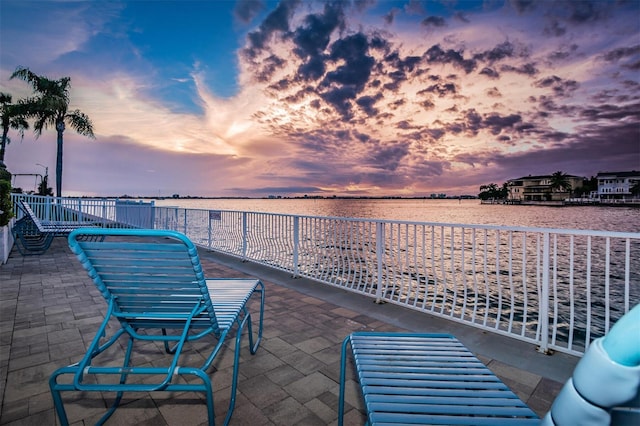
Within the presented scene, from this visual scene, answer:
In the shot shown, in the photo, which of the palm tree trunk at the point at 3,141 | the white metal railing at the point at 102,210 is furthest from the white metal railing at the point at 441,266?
the palm tree trunk at the point at 3,141

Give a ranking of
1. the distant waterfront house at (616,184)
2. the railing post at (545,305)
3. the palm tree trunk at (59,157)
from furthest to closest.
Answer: the distant waterfront house at (616,184)
the palm tree trunk at (59,157)
the railing post at (545,305)

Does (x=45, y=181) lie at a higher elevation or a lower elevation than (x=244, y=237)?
higher

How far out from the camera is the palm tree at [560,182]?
366 feet

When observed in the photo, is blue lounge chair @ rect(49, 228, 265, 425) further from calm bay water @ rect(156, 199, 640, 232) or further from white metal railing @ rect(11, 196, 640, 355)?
calm bay water @ rect(156, 199, 640, 232)

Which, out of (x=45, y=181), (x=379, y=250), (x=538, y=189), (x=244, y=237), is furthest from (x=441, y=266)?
(x=538, y=189)

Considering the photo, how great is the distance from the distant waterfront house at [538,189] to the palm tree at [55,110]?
13954 cm

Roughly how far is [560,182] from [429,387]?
14137 cm

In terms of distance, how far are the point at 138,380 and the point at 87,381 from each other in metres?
0.41

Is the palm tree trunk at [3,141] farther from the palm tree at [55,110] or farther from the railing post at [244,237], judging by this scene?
the railing post at [244,237]

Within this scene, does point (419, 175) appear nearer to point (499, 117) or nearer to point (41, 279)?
point (499, 117)

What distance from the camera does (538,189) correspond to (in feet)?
396

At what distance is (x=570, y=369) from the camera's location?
2730 mm

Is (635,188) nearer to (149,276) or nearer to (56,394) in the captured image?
(149,276)

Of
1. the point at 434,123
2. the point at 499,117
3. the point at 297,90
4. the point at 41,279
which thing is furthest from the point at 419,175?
the point at 41,279
